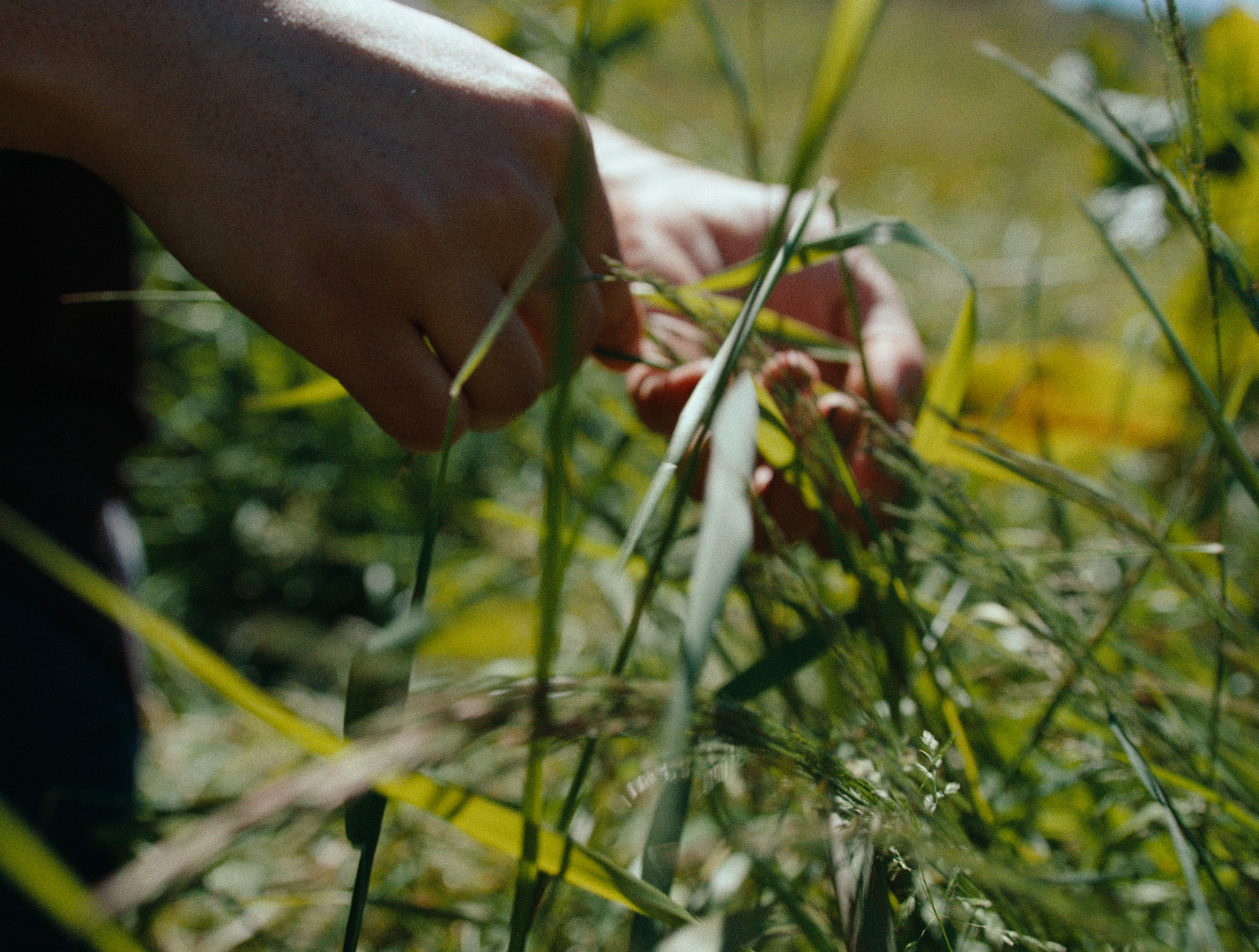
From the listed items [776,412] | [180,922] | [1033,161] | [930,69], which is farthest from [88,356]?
[930,69]

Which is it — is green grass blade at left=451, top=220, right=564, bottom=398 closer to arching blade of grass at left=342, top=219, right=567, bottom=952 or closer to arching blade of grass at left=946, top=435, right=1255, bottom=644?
arching blade of grass at left=342, top=219, right=567, bottom=952

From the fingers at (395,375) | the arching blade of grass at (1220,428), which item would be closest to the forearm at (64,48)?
the fingers at (395,375)

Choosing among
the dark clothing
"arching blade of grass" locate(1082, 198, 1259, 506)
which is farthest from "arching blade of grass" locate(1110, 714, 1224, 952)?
the dark clothing

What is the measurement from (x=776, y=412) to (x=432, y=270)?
0.21 m

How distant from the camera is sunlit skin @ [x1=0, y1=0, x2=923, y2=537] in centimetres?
43

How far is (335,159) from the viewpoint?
1.40ft

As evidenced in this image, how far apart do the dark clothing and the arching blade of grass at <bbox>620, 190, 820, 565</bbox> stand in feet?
2.44

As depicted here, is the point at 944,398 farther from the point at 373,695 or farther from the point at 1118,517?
the point at 373,695

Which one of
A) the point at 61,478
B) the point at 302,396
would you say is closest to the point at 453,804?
the point at 302,396

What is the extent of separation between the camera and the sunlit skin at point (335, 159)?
16.7 inches

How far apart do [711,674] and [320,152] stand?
1.96ft

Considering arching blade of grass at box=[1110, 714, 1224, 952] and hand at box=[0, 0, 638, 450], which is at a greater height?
hand at box=[0, 0, 638, 450]

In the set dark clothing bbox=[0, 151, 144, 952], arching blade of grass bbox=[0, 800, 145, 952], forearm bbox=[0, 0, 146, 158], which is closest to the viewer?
arching blade of grass bbox=[0, 800, 145, 952]

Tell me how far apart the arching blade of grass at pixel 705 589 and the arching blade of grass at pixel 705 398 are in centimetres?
2
